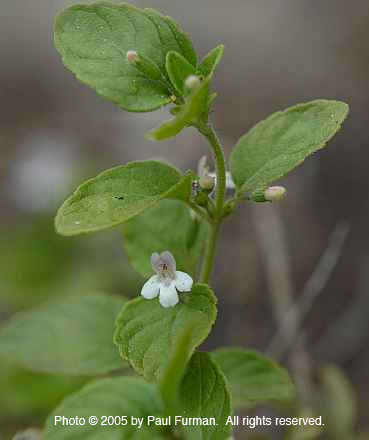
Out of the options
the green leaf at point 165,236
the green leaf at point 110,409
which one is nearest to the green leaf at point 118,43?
the green leaf at point 165,236

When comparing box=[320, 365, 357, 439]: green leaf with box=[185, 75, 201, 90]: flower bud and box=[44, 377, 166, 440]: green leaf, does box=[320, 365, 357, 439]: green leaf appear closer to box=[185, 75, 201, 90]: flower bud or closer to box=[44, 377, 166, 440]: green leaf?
box=[44, 377, 166, 440]: green leaf

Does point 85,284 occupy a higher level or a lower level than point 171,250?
lower

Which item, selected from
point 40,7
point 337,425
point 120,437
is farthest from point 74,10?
point 40,7

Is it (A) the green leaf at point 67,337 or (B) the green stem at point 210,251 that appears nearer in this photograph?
(B) the green stem at point 210,251

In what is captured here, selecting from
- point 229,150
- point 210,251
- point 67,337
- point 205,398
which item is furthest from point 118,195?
point 229,150

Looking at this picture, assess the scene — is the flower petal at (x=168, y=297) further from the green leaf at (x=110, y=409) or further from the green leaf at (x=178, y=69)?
the green leaf at (x=178, y=69)

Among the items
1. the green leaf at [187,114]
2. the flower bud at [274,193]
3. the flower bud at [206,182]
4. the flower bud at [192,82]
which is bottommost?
the flower bud at [274,193]

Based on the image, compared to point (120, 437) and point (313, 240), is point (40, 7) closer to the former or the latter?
point (313, 240)
